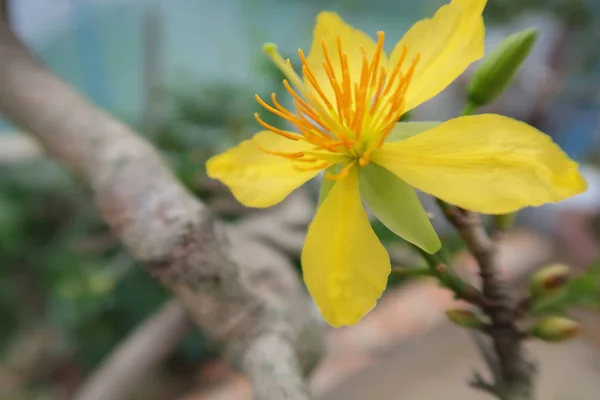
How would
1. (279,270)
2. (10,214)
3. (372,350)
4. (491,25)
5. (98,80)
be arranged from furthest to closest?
(98,80) < (491,25) < (10,214) < (372,350) < (279,270)

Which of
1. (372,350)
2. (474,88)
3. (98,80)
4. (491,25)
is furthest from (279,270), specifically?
(98,80)

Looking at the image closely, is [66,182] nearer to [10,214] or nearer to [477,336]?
[10,214]

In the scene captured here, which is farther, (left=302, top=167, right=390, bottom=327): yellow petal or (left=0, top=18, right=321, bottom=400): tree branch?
(left=0, top=18, right=321, bottom=400): tree branch

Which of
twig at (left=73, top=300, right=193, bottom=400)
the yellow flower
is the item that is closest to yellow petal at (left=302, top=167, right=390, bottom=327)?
the yellow flower

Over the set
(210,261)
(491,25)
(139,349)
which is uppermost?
(210,261)

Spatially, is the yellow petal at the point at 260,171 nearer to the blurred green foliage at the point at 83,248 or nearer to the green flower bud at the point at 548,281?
the green flower bud at the point at 548,281

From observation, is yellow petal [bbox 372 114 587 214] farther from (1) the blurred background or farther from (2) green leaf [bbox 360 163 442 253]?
(1) the blurred background

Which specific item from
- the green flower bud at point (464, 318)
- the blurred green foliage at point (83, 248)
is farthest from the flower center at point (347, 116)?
the blurred green foliage at point (83, 248)
